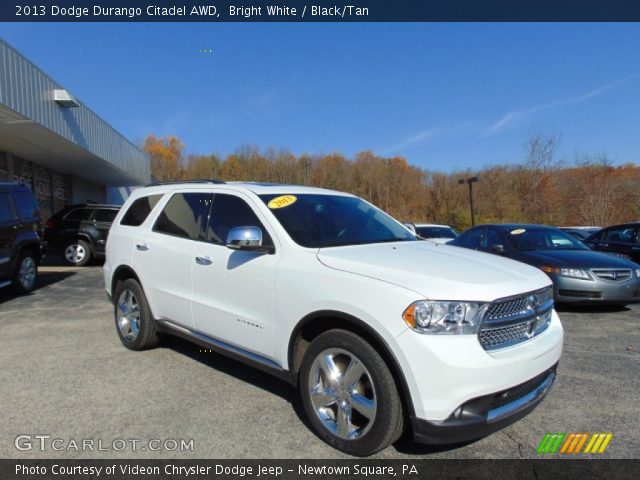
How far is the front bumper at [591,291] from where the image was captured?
652cm

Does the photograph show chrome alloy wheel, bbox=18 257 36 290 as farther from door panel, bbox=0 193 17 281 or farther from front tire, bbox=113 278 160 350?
front tire, bbox=113 278 160 350

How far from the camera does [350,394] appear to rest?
A: 2789 millimetres

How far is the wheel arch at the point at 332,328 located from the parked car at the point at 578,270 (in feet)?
16.2

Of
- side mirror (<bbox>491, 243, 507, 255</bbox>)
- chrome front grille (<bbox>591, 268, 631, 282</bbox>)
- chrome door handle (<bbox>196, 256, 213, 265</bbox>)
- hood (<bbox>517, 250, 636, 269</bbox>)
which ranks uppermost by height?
chrome door handle (<bbox>196, 256, 213, 265</bbox>)

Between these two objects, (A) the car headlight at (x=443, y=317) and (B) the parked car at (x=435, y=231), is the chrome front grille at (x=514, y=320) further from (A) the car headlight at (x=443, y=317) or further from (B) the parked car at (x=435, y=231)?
(B) the parked car at (x=435, y=231)

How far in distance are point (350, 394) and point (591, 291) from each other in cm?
531

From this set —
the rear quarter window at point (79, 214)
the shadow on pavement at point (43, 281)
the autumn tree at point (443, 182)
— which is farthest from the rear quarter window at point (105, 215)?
the autumn tree at point (443, 182)

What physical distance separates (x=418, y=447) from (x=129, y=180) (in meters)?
24.5

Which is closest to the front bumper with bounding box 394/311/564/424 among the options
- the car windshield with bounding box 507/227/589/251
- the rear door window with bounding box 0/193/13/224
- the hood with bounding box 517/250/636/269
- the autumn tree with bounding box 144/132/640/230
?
the hood with bounding box 517/250/636/269

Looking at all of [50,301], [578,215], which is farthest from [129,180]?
[578,215]

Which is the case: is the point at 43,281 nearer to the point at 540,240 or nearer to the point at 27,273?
the point at 27,273

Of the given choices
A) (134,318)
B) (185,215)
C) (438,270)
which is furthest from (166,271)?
(438,270)

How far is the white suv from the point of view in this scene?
248 centimetres

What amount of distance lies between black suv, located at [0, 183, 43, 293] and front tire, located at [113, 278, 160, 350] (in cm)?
428
